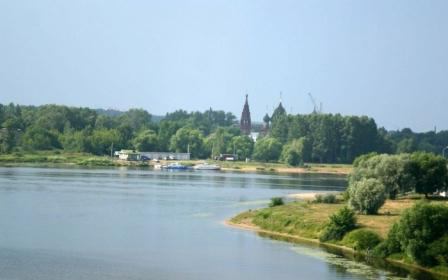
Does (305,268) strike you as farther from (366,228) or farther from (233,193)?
(233,193)

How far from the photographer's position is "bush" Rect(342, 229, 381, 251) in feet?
187

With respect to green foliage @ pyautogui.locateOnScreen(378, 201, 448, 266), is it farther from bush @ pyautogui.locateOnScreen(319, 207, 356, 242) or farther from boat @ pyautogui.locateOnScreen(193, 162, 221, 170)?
boat @ pyautogui.locateOnScreen(193, 162, 221, 170)

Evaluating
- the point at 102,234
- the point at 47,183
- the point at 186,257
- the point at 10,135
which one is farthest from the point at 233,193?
the point at 10,135

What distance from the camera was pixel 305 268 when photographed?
50719 millimetres

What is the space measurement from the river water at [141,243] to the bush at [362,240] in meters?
2.39

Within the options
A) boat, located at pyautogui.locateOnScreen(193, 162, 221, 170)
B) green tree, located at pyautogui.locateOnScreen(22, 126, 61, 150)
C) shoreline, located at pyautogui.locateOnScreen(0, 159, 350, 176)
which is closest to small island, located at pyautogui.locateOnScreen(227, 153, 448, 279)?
shoreline, located at pyautogui.locateOnScreen(0, 159, 350, 176)

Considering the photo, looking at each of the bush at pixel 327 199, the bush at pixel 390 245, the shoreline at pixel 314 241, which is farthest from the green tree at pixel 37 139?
the bush at pixel 390 245

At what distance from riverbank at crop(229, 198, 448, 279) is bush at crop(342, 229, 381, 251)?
0.11 m

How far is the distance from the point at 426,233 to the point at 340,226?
11.0 metres

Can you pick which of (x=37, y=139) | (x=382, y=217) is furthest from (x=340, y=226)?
(x=37, y=139)

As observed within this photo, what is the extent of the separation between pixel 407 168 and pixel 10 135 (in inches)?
4811

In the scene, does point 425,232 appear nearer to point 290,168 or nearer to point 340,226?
point 340,226

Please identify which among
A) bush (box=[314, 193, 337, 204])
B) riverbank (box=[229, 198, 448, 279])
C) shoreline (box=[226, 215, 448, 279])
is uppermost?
bush (box=[314, 193, 337, 204])

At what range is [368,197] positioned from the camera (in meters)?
67.6
